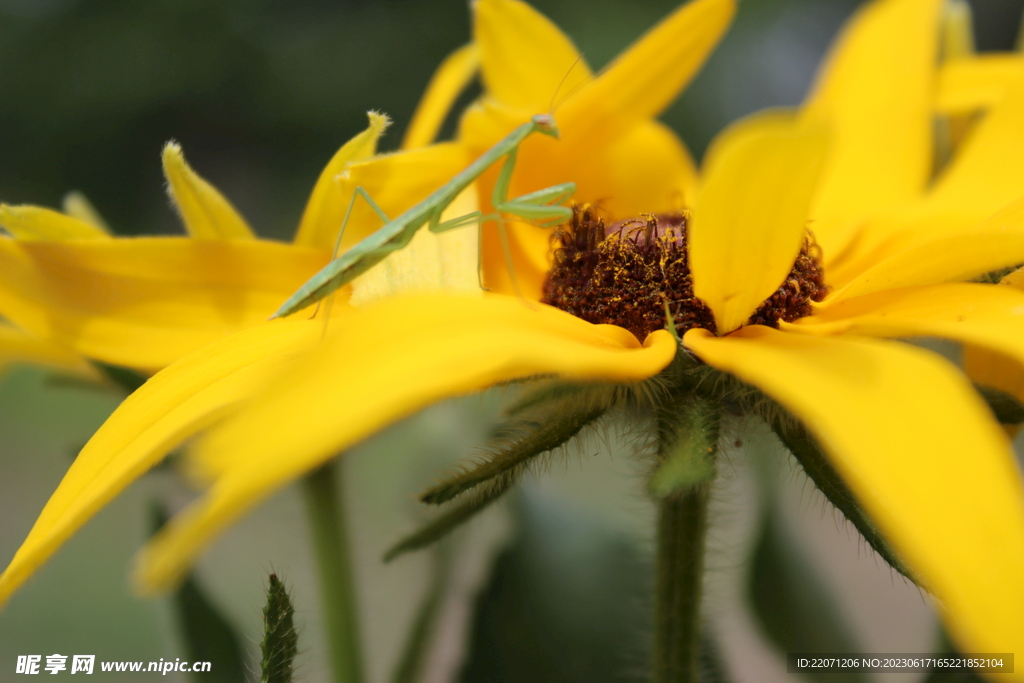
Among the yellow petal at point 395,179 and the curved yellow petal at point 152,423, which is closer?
the curved yellow petal at point 152,423

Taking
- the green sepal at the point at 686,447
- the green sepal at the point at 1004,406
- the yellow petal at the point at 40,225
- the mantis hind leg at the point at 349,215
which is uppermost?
the yellow petal at the point at 40,225

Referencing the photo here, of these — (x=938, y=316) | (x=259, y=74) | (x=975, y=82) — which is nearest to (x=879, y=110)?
(x=975, y=82)

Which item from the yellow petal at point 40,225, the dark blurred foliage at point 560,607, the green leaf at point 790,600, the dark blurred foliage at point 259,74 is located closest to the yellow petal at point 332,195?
the yellow petal at point 40,225

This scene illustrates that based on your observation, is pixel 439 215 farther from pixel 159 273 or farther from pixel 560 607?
pixel 560 607

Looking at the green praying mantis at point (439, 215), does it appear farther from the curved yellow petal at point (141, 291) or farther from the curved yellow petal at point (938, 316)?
the curved yellow petal at point (938, 316)

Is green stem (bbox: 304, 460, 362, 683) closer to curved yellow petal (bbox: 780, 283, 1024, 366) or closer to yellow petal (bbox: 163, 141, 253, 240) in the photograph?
yellow petal (bbox: 163, 141, 253, 240)

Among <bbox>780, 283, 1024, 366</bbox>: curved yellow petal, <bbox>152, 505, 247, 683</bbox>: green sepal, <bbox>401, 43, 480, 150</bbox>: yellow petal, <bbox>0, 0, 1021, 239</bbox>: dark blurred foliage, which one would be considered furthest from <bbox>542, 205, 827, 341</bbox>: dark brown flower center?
<bbox>0, 0, 1021, 239</bbox>: dark blurred foliage
